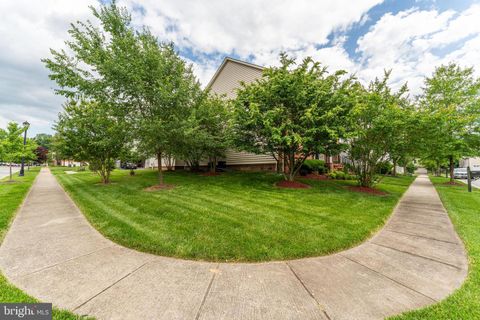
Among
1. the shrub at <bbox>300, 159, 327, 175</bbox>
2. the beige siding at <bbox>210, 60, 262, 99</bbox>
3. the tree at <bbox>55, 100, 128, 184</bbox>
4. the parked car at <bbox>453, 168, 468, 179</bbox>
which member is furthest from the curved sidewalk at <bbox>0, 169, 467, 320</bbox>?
the parked car at <bbox>453, 168, 468, 179</bbox>

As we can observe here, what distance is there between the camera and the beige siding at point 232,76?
15094 mm

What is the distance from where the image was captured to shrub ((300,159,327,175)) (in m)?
14.1

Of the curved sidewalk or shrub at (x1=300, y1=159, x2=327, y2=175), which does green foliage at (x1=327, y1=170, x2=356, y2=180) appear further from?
the curved sidewalk

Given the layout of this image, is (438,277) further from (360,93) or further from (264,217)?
(360,93)

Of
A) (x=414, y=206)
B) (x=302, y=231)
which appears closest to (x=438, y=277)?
(x=302, y=231)

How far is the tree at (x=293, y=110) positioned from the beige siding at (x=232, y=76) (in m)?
5.96

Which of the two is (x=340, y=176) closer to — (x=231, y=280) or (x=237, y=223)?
(x=237, y=223)

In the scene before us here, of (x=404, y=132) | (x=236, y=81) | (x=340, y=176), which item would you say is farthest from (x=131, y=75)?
(x=340, y=176)

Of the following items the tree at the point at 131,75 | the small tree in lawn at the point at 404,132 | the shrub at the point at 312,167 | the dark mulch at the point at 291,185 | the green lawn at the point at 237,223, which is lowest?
the green lawn at the point at 237,223

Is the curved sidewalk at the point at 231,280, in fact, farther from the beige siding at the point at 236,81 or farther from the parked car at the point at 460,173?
the parked car at the point at 460,173

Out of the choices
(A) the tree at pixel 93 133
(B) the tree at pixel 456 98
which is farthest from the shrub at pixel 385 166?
(A) the tree at pixel 93 133

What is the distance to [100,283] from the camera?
2395mm

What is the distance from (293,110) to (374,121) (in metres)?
3.30

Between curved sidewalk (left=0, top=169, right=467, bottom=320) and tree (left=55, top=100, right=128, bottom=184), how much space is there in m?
6.10
